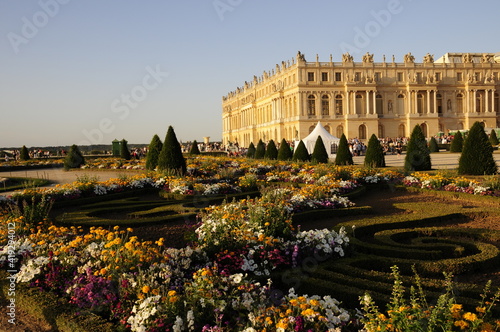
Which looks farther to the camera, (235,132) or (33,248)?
(235,132)

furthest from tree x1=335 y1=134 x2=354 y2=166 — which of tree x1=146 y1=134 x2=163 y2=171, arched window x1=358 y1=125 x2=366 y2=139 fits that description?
arched window x1=358 y1=125 x2=366 y2=139

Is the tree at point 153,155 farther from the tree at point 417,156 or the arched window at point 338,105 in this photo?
the arched window at point 338,105

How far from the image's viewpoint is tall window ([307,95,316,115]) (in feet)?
178

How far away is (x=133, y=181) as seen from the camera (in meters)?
12.6

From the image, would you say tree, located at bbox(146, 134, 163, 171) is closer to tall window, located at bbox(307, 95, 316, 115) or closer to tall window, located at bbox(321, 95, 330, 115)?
tall window, located at bbox(307, 95, 316, 115)

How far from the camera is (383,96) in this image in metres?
56.1

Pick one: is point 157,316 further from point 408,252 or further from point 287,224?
point 408,252

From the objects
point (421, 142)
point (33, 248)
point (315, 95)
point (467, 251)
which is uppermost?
point (315, 95)

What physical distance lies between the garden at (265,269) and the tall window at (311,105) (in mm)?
45505

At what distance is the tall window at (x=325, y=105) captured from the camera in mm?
54625

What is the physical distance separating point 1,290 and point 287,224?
3.50 m

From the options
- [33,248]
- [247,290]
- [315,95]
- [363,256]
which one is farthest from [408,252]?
[315,95]

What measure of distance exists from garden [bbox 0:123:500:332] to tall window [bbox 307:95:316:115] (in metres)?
45.5

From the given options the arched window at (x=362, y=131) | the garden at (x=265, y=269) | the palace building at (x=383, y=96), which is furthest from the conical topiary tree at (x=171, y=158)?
the arched window at (x=362, y=131)
